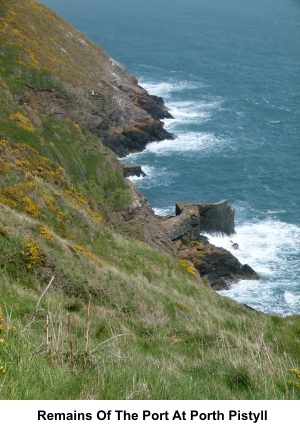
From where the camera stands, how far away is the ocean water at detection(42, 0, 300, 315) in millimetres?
54500

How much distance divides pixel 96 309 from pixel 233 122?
7198 cm

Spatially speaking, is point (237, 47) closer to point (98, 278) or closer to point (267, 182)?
A: point (267, 182)

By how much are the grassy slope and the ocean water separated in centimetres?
1682

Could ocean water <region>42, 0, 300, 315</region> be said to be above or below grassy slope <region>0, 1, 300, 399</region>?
above

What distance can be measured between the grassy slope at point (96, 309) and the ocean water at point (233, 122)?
16.8 m

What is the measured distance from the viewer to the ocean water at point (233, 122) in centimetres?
5450

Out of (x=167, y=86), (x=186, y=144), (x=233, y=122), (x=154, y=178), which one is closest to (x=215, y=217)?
(x=154, y=178)

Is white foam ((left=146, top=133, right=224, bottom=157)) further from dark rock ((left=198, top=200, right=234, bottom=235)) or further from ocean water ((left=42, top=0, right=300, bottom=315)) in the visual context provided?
dark rock ((left=198, top=200, right=234, bottom=235))

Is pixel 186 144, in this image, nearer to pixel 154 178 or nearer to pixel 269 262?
pixel 154 178

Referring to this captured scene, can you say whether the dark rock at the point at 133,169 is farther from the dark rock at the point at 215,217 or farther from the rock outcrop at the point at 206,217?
the dark rock at the point at 215,217

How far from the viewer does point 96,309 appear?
51.9 ft

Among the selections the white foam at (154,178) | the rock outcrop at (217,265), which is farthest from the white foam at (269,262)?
the white foam at (154,178)

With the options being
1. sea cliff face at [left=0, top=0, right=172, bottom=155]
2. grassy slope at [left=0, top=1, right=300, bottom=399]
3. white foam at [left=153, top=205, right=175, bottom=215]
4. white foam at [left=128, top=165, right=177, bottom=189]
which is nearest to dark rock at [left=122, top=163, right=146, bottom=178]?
white foam at [left=128, top=165, right=177, bottom=189]

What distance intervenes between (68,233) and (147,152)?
159 ft
